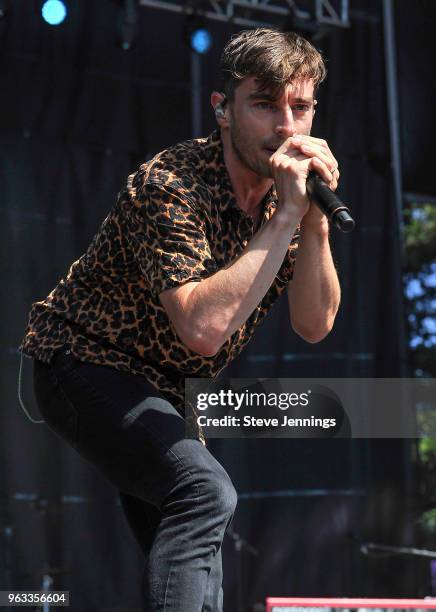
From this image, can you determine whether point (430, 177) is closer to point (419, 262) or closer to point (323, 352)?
point (323, 352)

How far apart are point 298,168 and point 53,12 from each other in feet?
11.7

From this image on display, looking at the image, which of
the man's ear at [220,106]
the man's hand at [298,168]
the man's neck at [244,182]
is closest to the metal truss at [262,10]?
the man's ear at [220,106]

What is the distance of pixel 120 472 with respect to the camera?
Result: 2049mm

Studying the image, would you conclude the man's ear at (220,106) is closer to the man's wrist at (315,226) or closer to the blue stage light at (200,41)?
the man's wrist at (315,226)

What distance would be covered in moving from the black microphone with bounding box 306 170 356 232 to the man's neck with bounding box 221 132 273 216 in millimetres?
270

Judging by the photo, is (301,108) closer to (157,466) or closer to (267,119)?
(267,119)

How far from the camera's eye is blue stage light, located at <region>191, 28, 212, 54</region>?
5.44 m

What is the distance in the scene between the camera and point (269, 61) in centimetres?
217

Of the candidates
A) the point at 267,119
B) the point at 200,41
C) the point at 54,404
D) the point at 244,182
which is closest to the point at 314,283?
the point at 244,182

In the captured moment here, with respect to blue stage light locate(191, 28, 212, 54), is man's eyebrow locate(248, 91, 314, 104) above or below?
below

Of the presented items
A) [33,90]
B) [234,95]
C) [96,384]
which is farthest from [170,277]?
[33,90]

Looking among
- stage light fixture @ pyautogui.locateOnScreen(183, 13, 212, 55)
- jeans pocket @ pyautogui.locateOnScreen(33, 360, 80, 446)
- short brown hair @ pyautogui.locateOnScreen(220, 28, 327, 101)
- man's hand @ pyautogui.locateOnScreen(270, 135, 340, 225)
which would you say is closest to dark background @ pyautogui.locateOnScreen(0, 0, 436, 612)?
stage light fixture @ pyautogui.locateOnScreen(183, 13, 212, 55)

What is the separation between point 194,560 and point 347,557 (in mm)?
3952

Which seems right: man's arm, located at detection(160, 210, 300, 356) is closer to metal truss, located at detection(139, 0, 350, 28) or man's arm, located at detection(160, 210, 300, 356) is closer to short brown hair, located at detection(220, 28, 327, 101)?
short brown hair, located at detection(220, 28, 327, 101)
